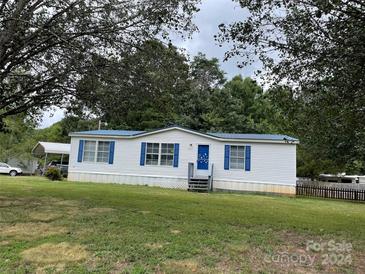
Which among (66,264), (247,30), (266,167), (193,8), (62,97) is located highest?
(193,8)

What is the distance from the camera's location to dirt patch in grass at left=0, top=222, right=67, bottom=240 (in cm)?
565

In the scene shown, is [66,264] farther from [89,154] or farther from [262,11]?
[89,154]

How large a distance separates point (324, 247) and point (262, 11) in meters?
4.08

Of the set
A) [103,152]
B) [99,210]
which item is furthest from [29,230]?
[103,152]

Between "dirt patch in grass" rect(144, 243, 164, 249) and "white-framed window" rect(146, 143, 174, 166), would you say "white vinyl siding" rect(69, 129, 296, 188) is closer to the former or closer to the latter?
"white-framed window" rect(146, 143, 174, 166)

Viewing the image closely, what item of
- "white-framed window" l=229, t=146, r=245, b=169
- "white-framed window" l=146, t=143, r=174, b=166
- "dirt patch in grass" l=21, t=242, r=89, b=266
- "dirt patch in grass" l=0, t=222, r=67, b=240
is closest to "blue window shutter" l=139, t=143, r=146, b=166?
"white-framed window" l=146, t=143, r=174, b=166

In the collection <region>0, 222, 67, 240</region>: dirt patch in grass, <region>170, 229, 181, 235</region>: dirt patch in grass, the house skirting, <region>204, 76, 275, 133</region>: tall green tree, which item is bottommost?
<region>0, 222, 67, 240</region>: dirt patch in grass

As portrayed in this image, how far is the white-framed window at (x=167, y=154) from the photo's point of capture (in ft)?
61.4

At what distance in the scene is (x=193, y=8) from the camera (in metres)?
7.99

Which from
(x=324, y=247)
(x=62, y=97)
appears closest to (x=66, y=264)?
(x=324, y=247)


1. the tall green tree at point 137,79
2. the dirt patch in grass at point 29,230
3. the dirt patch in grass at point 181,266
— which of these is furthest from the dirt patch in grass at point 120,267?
the tall green tree at point 137,79

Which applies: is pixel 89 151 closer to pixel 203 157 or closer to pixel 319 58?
pixel 203 157

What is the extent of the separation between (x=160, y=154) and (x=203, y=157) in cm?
231

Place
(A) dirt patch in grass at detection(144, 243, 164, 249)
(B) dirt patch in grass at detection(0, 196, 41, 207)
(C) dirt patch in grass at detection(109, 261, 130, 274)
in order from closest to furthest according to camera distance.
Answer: (C) dirt patch in grass at detection(109, 261, 130, 274) → (A) dirt patch in grass at detection(144, 243, 164, 249) → (B) dirt patch in grass at detection(0, 196, 41, 207)
